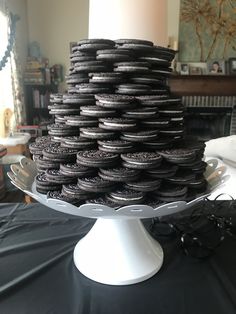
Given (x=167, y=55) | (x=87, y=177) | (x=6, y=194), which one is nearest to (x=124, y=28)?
(x=167, y=55)

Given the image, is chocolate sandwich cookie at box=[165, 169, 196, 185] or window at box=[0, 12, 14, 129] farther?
window at box=[0, 12, 14, 129]

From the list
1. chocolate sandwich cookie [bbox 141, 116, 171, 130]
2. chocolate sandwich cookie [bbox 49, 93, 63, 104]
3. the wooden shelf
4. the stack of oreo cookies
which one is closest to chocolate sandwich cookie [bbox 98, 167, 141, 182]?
the stack of oreo cookies

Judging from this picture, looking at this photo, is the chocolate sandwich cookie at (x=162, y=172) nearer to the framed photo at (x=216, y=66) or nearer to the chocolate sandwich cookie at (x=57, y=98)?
the chocolate sandwich cookie at (x=57, y=98)

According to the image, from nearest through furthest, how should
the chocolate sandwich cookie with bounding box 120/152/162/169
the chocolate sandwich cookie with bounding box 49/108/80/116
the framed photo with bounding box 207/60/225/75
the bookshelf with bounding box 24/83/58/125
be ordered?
the chocolate sandwich cookie with bounding box 120/152/162/169 → the chocolate sandwich cookie with bounding box 49/108/80/116 → the bookshelf with bounding box 24/83/58/125 → the framed photo with bounding box 207/60/225/75

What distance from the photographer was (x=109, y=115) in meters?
0.55

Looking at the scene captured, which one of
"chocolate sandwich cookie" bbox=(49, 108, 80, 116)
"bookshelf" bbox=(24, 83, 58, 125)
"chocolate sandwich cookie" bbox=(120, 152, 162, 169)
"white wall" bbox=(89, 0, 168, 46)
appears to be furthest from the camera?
"bookshelf" bbox=(24, 83, 58, 125)

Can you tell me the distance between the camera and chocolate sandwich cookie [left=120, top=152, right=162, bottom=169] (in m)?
0.50

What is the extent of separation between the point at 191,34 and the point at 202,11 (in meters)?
0.33

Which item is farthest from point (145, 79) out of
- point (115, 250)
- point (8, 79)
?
point (8, 79)

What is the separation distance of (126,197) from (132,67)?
0.26 m

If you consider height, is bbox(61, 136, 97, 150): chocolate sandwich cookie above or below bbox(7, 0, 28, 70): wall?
below

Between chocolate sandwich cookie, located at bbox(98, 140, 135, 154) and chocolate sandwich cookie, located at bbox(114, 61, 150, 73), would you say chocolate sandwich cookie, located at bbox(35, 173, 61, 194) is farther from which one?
chocolate sandwich cookie, located at bbox(114, 61, 150, 73)

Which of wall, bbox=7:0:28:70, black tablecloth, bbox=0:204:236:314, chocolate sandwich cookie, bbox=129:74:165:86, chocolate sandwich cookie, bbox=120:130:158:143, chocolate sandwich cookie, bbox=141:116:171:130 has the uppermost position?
wall, bbox=7:0:28:70

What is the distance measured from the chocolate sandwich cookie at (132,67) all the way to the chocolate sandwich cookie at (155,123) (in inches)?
3.9
